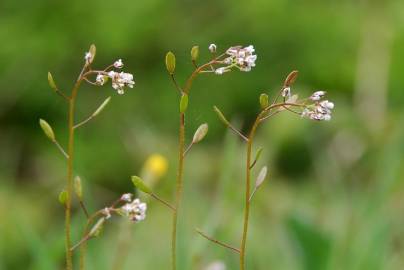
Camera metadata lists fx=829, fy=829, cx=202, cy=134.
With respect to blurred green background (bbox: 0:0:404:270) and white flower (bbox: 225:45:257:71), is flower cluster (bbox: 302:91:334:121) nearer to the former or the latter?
white flower (bbox: 225:45:257:71)

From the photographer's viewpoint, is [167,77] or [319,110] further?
[167,77]

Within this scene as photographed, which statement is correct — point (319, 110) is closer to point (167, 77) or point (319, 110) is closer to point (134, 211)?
point (134, 211)

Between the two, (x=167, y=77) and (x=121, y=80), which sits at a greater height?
(x=121, y=80)

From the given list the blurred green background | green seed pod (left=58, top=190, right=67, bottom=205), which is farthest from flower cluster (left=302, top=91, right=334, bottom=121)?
the blurred green background

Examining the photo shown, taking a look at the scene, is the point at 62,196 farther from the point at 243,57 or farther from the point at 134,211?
the point at 243,57

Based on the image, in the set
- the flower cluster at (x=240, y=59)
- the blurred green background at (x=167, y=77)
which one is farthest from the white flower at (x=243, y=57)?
the blurred green background at (x=167, y=77)

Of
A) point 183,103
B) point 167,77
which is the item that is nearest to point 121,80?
point 183,103

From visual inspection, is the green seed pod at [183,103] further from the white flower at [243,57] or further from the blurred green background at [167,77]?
the blurred green background at [167,77]

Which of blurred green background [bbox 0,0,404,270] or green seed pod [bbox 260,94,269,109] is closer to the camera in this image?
green seed pod [bbox 260,94,269,109]

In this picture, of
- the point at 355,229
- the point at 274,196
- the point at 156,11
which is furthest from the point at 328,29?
the point at 355,229
